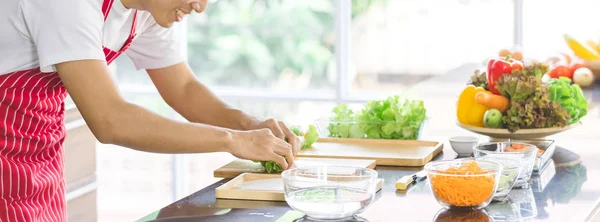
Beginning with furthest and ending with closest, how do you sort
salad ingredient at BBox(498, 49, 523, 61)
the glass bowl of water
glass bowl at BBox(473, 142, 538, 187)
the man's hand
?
salad ingredient at BBox(498, 49, 523, 61), the man's hand, glass bowl at BBox(473, 142, 538, 187), the glass bowl of water

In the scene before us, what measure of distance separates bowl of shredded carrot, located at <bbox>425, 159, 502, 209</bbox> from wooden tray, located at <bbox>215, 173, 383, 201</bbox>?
0.24 meters

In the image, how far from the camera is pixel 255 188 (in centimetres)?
209

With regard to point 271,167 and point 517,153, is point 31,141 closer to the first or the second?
point 271,167

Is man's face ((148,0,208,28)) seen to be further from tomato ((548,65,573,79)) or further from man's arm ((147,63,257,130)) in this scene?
tomato ((548,65,573,79))

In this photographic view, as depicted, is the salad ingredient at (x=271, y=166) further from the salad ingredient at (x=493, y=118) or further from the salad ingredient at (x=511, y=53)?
the salad ingredient at (x=511, y=53)

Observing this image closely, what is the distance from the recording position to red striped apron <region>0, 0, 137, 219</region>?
2156mm

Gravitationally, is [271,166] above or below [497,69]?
below

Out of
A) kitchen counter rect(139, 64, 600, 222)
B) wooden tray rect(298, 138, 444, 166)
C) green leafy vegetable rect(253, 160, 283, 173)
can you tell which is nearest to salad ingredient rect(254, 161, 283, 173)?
green leafy vegetable rect(253, 160, 283, 173)

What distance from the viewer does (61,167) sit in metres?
2.46

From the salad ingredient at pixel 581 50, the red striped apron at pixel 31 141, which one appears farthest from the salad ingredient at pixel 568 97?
the salad ingredient at pixel 581 50

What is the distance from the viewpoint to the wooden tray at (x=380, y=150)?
2439mm

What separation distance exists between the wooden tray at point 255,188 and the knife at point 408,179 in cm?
4

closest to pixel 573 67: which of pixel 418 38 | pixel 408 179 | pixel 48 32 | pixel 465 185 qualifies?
pixel 418 38

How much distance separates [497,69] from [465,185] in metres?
0.94
